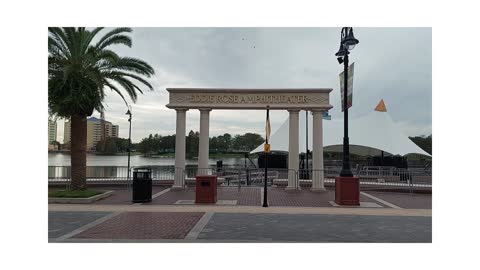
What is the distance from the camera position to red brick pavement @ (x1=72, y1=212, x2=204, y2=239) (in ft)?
24.9

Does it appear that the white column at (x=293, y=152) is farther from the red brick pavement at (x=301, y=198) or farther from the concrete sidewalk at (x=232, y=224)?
the concrete sidewalk at (x=232, y=224)

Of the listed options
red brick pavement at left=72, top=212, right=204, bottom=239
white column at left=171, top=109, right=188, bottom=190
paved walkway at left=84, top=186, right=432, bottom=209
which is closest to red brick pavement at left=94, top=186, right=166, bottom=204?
paved walkway at left=84, top=186, right=432, bottom=209

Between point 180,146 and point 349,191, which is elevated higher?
point 180,146

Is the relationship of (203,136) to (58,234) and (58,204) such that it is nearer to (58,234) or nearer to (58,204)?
(58,204)

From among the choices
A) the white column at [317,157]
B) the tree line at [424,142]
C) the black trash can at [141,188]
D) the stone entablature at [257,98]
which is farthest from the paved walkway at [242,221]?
the tree line at [424,142]

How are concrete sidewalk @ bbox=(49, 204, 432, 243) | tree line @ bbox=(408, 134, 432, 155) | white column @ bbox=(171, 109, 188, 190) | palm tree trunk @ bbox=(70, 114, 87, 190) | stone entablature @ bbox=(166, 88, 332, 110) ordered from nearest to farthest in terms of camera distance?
1. concrete sidewalk @ bbox=(49, 204, 432, 243)
2. palm tree trunk @ bbox=(70, 114, 87, 190)
3. stone entablature @ bbox=(166, 88, 332, 110)
4. white column @ bbox=(171, 109, 188, 190)
5. tree line @ bbox=(408, 134, 432, 155)

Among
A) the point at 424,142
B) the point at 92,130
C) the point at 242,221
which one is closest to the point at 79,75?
the point at 242,221

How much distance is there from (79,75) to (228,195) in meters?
8.40

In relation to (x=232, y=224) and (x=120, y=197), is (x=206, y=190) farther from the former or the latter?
(x=120, y=197)

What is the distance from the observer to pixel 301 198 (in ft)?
46.4

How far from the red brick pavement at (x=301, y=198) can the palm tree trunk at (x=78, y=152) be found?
8480mm

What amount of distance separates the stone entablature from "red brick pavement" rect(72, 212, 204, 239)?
25.3ft

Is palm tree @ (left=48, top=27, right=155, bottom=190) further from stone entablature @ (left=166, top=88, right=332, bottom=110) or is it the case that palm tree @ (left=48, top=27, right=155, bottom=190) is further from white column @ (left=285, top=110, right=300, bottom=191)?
white column @ (left=285, top=110, right=300, bottom=191)

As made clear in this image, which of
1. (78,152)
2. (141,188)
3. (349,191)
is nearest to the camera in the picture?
(349,191)
